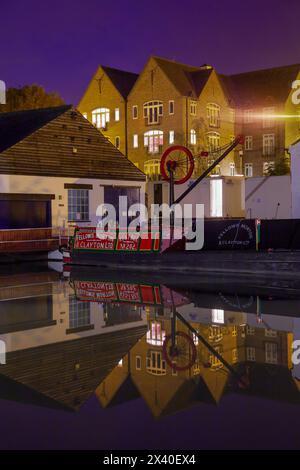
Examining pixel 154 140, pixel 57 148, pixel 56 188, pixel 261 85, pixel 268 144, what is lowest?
pixel 56 188

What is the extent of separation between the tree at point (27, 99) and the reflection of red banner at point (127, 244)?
124ft

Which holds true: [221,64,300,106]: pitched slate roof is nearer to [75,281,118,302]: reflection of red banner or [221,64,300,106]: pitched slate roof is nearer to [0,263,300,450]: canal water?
[75,281,118,302]: reflection of red banner

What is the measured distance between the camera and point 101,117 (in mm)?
58000

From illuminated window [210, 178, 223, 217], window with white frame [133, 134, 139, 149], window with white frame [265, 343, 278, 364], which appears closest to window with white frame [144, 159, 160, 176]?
window with white frame [133, 134, 139, 149]

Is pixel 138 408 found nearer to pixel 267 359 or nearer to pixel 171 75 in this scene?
pixel 267 359

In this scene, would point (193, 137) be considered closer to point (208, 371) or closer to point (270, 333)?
point (270, 333)

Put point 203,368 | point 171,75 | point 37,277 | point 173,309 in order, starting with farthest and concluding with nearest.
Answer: point 171,75 < point 37,277 < point 173,309 < point 203,368

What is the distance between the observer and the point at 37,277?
75.8 feet

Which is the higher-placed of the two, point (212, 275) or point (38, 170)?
A: point (38, 170)

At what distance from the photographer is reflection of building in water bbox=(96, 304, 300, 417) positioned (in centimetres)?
796

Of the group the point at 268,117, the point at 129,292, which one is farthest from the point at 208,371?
the point at 268,117

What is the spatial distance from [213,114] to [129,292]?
40446 mm
